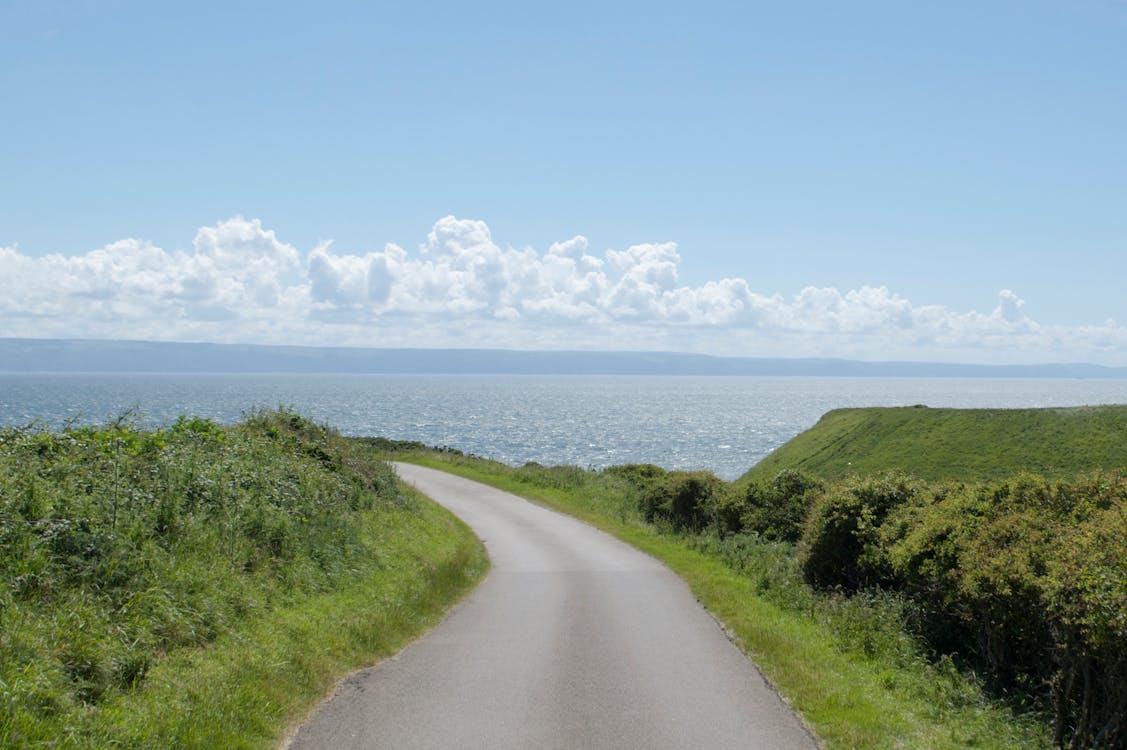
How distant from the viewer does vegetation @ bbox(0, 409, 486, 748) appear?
7543mm

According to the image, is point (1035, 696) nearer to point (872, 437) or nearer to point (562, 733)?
point (562, 733)

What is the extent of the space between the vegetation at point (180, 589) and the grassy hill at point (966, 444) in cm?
2366

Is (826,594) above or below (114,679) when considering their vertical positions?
below

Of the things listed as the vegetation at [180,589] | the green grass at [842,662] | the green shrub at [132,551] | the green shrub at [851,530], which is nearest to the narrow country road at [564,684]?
the green grass at [842,662]

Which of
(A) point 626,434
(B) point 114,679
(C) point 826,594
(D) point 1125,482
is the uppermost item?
(D) point 1125,482

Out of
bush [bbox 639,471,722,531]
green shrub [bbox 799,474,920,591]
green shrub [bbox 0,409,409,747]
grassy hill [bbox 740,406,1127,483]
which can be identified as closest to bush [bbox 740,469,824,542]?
bush [bbox 639,471,722,531]

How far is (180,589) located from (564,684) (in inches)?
191

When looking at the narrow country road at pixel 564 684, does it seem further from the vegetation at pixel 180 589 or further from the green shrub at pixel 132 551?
the green shrub at pixel 132 551

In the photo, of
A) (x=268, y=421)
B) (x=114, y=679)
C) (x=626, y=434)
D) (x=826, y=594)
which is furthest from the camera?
(x=626, y=434)

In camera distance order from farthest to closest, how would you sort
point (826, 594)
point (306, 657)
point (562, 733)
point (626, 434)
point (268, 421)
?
point (626, 434) → point (268, 421) → point (826, 594) → point (306, 657) → point (562, 733)

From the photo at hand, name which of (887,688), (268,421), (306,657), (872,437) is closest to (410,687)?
(306,657)

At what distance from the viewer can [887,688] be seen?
10.6 meters

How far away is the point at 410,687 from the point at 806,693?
4.77 metres

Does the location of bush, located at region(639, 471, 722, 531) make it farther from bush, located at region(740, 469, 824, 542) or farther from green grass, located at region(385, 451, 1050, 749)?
green grass, located at region(385, 451, 1050, 749)
